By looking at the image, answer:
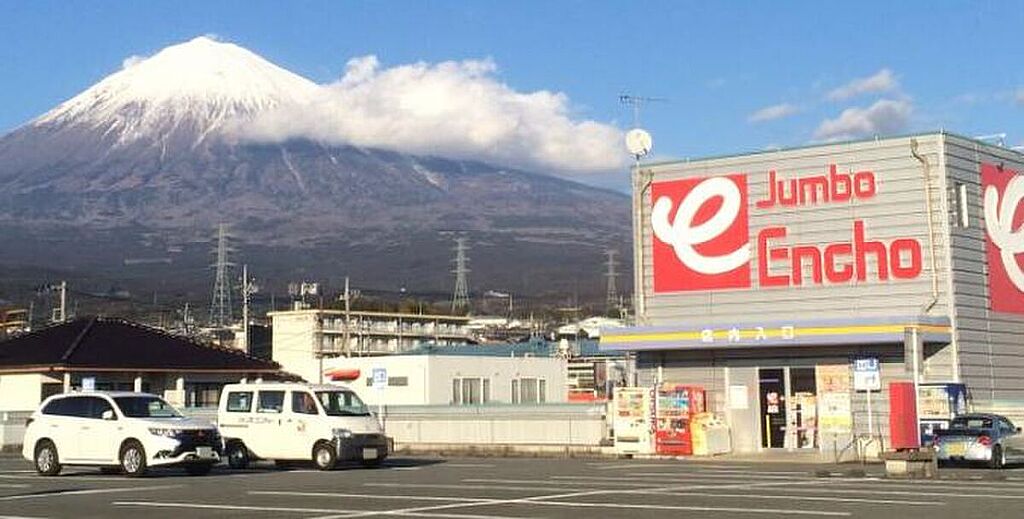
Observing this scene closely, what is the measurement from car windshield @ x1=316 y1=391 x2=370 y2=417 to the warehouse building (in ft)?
26.7

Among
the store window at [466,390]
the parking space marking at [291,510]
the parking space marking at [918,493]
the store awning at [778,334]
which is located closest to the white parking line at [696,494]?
the parking space marking at [918,493]

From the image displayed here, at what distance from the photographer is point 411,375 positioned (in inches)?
2571

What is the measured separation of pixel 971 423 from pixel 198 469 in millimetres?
15074

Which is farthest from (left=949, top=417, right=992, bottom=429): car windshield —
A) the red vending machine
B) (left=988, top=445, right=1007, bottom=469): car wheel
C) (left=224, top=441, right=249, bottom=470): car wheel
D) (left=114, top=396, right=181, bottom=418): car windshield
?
(left=114, top=396, right=181, bottom=418): car windshield

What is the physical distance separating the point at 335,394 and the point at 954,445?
1236 cm

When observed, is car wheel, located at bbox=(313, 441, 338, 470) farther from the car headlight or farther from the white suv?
the car headlight

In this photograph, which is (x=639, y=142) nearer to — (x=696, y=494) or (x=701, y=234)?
(x=701, y=234)

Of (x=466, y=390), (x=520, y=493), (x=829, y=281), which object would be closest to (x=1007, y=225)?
(x=829, y=281)

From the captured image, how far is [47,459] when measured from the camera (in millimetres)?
24734

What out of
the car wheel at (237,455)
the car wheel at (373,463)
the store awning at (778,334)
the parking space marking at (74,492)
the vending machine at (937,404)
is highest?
the store awning at (778,334)

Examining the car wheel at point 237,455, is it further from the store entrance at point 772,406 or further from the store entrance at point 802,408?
the store entrance at point 802,408

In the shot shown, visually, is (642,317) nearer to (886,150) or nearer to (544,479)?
(886,150)

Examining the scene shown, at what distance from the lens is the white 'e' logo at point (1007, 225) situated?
3181 centimetres

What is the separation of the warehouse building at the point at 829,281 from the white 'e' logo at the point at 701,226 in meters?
0.04
